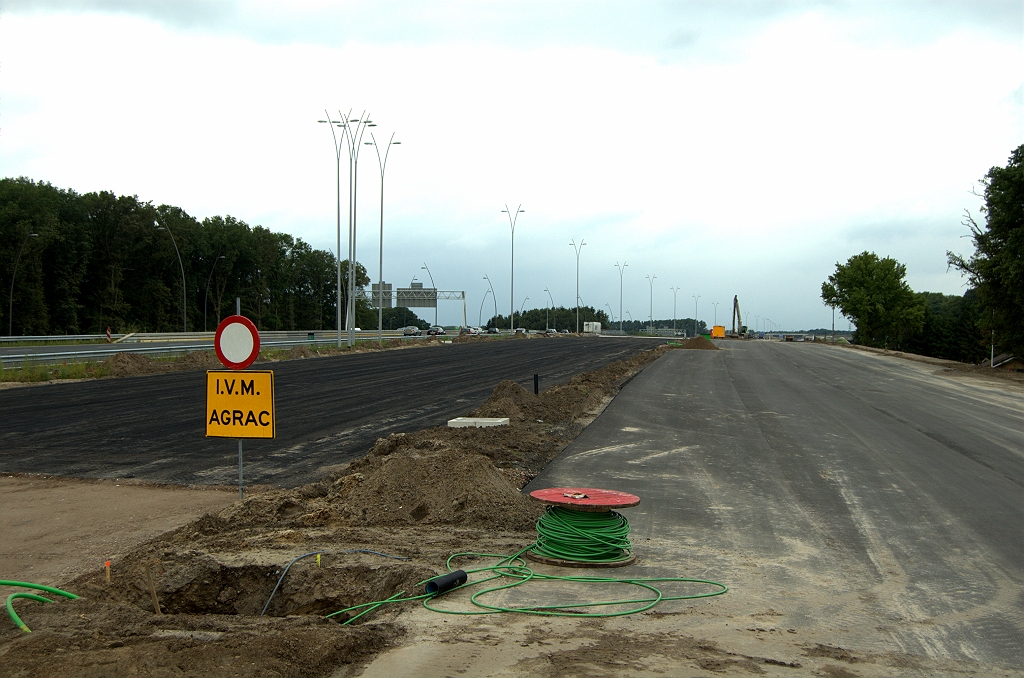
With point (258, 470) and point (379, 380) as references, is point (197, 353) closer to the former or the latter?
point (379, 380)

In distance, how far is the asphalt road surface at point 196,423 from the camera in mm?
11859

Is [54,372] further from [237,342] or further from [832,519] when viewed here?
[832,519]

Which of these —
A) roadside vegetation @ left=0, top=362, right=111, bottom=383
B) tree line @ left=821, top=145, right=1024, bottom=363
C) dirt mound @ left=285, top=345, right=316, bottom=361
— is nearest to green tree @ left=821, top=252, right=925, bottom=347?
tree line @ left=821, top=145, right=1024, bottom=363

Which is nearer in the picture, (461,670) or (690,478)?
(461,670)

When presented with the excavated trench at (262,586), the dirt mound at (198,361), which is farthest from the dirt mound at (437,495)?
the dirt mound at (198,361)

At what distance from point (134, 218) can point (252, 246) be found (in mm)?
15540

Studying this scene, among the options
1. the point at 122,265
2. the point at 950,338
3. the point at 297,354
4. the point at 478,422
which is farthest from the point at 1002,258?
the point at 950,338

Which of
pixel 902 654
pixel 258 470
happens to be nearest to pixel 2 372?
pixel 258 470

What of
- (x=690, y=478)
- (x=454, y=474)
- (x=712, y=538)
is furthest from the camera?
(x=690, y=478)

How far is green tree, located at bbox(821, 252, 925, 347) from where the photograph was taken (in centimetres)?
10694

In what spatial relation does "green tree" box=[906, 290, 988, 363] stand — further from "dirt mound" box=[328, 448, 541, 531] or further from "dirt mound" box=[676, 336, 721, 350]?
"dirt mound" box=[328, 448, 541, 531]

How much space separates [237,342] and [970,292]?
126832 millimetres

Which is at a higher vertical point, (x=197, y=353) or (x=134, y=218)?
(x=134, y=218)

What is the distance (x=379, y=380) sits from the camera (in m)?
28.8
